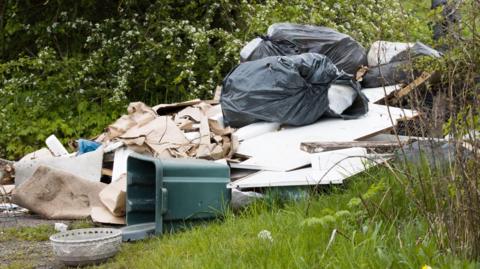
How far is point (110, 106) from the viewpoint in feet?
27.6

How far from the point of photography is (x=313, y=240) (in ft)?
10.7

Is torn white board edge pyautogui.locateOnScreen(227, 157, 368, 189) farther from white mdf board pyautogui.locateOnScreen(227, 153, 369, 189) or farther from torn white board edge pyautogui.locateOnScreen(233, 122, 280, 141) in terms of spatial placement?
torn white board edge pyautogui.locateOnScreen(233, 122, 280, 141)

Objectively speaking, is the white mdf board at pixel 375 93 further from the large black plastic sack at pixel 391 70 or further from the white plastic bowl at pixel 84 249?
the white plastic bowl at pixel 84 249

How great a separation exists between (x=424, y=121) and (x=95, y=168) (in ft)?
11.0

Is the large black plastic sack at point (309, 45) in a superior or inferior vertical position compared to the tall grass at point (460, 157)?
superior

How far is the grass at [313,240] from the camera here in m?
2.87

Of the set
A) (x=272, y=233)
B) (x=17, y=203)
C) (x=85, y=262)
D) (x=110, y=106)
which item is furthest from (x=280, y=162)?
(x=110, y=106)

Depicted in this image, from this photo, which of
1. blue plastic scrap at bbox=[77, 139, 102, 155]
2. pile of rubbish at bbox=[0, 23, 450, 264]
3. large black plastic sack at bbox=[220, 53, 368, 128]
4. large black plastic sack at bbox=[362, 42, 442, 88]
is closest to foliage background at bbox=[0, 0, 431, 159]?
large black plastic sack at bbox=[362, 42, 442, 88]

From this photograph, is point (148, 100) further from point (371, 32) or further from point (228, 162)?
point (228, 162)

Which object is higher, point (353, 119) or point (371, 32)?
point (371, 32)

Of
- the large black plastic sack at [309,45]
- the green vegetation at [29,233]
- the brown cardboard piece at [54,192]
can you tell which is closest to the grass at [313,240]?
the green vegetation at [29,233]

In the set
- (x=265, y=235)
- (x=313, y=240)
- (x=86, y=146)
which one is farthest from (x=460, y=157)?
(x=86, y=146)

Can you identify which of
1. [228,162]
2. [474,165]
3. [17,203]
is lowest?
[17,203]

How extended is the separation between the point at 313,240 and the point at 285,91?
2385 mm
